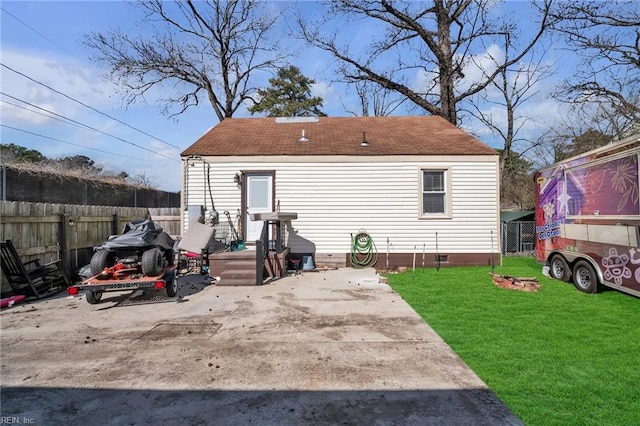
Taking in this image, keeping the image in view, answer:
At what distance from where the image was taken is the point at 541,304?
19.1ft

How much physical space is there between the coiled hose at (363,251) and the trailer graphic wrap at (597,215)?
4263 mm

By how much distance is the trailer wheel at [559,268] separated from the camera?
295 inches

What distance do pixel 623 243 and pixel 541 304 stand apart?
5.82 feet

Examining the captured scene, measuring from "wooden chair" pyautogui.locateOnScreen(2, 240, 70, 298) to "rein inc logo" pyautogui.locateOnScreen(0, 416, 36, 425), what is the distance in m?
4.82

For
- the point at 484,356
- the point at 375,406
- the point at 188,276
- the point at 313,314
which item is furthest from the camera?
the point at 188,276

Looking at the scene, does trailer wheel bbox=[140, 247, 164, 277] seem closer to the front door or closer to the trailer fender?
the front door

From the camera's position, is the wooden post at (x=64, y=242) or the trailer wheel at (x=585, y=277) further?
the wooden post at (x=64, y=242)

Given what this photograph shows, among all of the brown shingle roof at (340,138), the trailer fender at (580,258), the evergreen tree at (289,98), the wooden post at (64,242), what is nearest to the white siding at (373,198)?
the brown shingle roof at (340,138)

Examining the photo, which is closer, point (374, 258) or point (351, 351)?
point (351, 351)

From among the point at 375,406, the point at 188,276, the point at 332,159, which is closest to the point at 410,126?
the point at 332,159

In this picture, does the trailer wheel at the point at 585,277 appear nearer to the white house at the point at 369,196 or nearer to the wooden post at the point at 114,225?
the white house at the point at 369,196

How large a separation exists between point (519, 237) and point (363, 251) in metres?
6.69

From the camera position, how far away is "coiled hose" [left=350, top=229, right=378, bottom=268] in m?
9.92

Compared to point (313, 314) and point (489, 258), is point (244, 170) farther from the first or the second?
point (489, 258)
